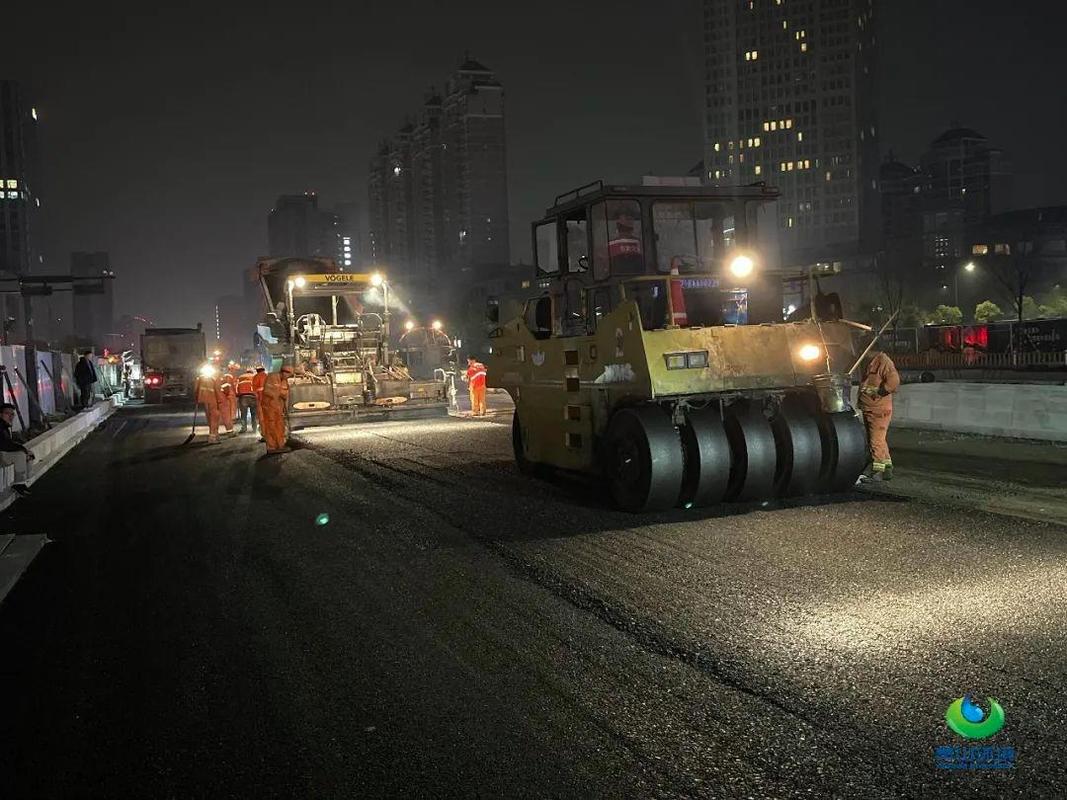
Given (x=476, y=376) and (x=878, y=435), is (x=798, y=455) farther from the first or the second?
(x=476, y=376)

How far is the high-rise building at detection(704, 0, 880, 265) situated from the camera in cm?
15050

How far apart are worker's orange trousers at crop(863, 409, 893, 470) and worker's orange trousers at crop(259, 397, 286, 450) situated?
9.85 m

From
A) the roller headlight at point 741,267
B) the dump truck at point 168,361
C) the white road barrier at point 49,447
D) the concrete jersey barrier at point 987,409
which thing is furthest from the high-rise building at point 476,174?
the roller headlight at point 741,267

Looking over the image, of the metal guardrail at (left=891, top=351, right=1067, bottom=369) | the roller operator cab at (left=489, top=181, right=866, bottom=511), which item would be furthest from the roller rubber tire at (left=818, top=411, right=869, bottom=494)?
the metal guardrail at (left=891, top=351, right=1067, bottom=369)

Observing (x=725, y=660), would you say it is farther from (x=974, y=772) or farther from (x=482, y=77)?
(x=482, y=77)

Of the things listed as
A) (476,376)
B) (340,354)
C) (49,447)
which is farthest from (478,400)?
(49,447)

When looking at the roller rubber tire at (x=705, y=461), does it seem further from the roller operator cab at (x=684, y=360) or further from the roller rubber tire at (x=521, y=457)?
the roller rubber tire at (x=521, y=457)

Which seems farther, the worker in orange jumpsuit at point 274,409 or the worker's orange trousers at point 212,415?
the worker's orange trousers at point 212,415

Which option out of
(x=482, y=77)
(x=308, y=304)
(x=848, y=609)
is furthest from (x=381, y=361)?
(x=482, y=77)

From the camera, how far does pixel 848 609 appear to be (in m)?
5.91

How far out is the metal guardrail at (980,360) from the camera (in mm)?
32844

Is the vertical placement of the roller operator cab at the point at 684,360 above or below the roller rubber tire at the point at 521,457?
above

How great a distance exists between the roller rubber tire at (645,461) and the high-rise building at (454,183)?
135 meters

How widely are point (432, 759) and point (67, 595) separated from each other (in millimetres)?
4291
